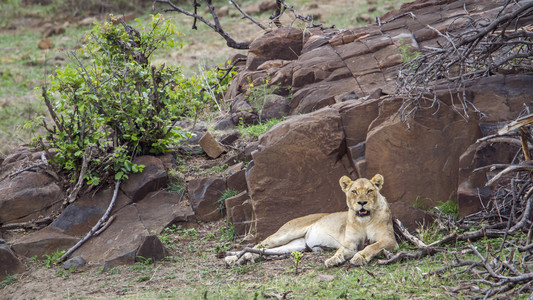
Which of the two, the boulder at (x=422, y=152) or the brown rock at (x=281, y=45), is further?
the brown rock at (x=281, y=45)

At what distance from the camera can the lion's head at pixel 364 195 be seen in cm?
709

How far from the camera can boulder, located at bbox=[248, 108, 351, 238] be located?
8.09 m

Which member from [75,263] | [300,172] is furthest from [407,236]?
[75,263]

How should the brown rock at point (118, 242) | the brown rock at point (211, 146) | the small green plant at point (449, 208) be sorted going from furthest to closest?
the brown rock at point (211, 146) < the brown rock at point (118, 242) < the small green plant at point (449, 208)

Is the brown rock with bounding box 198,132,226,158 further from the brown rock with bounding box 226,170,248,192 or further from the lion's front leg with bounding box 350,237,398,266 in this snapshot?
the lion's front leg with bounding box 350,237,398,266

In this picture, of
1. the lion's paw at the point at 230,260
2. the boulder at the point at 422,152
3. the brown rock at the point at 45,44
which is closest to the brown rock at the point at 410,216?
the boulder at the point at 422,152

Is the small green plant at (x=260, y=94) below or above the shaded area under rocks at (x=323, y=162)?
above

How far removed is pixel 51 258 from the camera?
8484 millimetres

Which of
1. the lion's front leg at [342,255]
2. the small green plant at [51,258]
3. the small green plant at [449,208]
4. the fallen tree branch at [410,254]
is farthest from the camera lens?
the small green plant at [51,258]

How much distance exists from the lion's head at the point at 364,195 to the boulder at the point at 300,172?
814 millimetres

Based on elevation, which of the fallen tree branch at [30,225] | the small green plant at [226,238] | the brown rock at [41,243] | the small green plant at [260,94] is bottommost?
the small green plant at [226,238]

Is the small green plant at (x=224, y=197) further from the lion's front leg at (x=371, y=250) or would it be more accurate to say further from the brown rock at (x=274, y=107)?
the lion's front leg at (x=371, y=250)

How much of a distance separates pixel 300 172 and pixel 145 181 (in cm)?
284

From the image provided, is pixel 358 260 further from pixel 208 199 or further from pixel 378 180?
pixel 208 199
